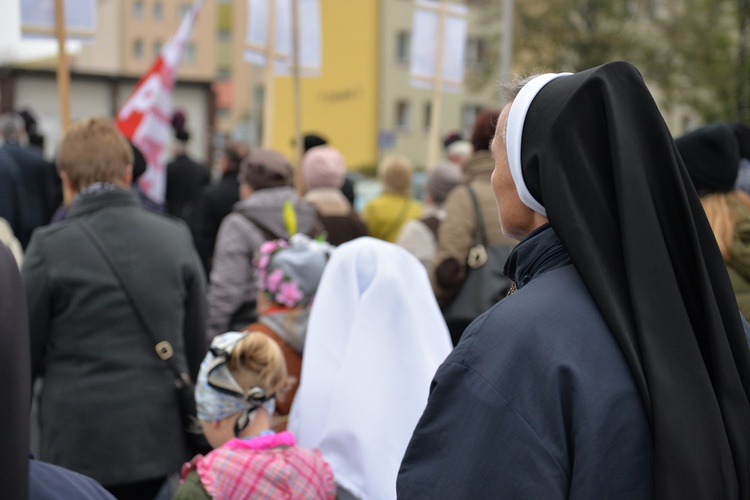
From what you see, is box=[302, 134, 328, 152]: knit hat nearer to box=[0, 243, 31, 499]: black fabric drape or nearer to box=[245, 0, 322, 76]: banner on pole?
box=[245, 0, 322, 76]: banner on pole

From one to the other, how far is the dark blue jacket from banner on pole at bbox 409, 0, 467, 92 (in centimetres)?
1014

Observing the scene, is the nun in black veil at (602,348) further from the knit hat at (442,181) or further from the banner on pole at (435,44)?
the banner on pole at (435,44)

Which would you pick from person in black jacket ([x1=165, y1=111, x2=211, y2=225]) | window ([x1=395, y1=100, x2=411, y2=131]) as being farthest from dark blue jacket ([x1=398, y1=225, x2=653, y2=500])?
window ([x1=395, y1=100, x2=411, y2=131])

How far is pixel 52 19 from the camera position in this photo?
6746 mm

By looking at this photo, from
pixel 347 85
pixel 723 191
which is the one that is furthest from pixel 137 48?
pixel 723 191

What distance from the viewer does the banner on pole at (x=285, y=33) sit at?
10.2 m

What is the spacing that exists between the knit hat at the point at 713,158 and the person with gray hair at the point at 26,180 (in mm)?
5879

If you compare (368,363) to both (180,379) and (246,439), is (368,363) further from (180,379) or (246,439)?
(180,379)

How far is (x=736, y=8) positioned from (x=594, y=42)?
17884 millimetres

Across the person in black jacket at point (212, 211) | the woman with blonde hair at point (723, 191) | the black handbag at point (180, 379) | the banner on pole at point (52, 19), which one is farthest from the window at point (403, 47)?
the black handbag at point (180, 379)

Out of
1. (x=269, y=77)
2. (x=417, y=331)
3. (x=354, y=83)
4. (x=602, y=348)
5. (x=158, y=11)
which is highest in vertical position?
(x=158, y=11)

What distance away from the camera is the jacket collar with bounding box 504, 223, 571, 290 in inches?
74.9

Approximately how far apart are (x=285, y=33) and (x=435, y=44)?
7.63ft

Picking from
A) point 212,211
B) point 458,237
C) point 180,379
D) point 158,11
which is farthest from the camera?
point 158,11
